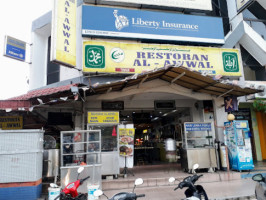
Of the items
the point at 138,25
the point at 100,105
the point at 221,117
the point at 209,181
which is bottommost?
the point at 209,181

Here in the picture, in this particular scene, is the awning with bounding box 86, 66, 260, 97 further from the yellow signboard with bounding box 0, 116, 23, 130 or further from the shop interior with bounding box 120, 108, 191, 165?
the yellow signboard with bounding box 0, 116, 23, 130

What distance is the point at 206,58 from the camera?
10516mm

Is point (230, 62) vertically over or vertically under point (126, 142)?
over

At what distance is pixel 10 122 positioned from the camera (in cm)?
1018

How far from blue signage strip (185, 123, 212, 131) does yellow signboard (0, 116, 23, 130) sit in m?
7.57

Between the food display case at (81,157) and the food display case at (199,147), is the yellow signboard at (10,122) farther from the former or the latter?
the food display case at (199,147)

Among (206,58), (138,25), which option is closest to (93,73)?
(138,25)

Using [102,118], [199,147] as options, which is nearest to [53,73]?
[102,118]

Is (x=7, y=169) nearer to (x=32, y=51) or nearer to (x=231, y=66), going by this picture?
(x=32, y=51)

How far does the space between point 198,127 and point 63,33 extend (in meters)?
6.73

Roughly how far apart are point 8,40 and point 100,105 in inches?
201

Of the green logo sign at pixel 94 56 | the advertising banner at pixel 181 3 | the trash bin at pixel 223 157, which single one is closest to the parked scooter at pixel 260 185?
the trash bin at pixel 223 157

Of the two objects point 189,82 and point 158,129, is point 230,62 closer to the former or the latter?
point 189,82

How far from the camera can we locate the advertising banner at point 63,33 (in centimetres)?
816
